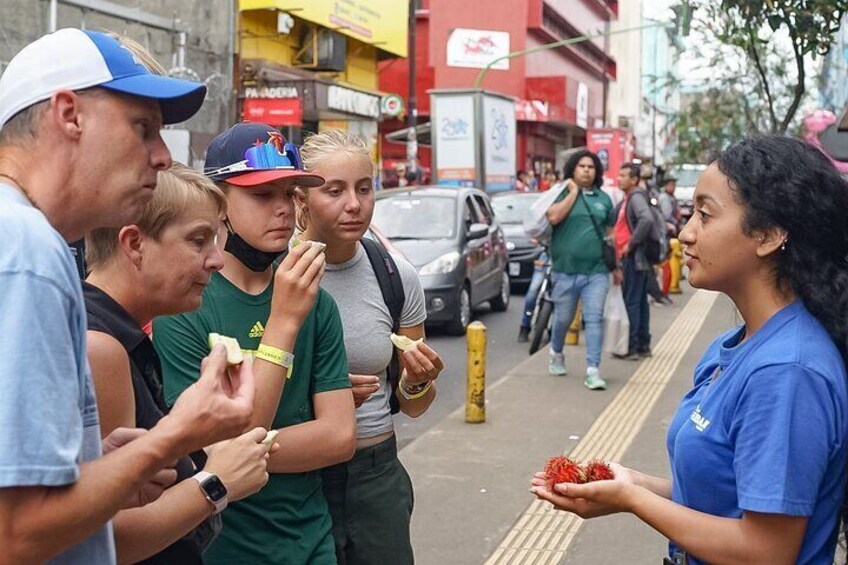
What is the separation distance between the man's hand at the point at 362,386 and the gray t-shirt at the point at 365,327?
0.46ft

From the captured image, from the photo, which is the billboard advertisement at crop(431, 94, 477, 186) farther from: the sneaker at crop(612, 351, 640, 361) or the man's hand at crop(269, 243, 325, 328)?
the man's hand at crop(269, 243, 325, 328)

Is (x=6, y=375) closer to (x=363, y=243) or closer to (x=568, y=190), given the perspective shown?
(x=363, y=243)

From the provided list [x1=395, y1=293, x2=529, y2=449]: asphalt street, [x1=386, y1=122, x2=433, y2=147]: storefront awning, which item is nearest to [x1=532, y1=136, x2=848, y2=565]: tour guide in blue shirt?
[x1=395, y1=293, x2=529, y2=449]: asphalt street

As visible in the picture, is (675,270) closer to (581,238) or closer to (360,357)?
(581,238)

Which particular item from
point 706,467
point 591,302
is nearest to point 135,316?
point 706,467

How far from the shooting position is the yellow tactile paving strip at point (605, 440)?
5492 millimetres

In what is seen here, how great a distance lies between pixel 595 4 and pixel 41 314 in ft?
214

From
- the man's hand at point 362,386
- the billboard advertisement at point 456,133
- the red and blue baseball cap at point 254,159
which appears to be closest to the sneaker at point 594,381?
the man's hand at point 362,386

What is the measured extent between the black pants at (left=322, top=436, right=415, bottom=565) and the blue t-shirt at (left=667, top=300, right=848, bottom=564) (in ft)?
3.70

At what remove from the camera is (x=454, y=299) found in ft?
41.3

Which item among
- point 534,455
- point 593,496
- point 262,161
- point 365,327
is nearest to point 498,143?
point 534,455

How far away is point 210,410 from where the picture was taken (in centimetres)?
175

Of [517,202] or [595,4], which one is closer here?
[517,202]

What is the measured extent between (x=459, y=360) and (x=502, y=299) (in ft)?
12.9
